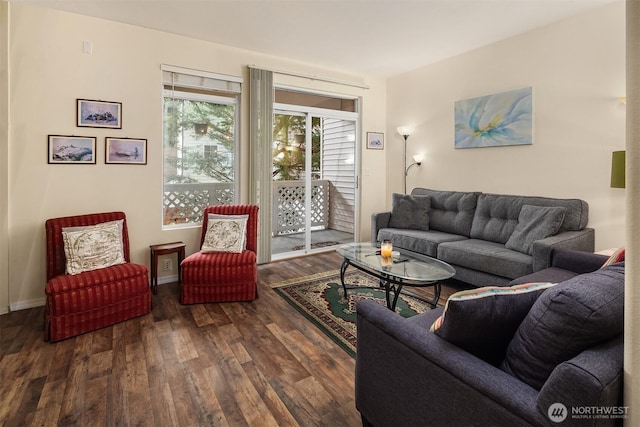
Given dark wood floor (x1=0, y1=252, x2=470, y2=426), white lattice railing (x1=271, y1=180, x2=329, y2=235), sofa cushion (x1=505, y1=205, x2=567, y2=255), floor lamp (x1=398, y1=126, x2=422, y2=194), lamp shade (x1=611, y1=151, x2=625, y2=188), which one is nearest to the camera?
dark wood floor (x1=0, y1=252, x2=470, y2=426)

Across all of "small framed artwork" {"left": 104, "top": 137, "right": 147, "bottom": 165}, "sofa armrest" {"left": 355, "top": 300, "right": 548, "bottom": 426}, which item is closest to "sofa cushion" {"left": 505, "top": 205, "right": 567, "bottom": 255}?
"sofa armrest" {"left": 355, "top": 300, "right": 548, "bottom": 426}

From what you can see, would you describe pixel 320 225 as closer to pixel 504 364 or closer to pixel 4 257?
pixel 4 257

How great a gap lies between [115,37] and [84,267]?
2.24 m

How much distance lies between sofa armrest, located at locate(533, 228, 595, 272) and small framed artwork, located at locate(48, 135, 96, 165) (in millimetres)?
4077

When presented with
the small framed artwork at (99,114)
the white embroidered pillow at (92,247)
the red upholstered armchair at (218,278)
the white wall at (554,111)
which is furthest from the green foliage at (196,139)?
the white wall at (554,111)

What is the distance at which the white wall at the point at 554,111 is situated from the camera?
3074mm

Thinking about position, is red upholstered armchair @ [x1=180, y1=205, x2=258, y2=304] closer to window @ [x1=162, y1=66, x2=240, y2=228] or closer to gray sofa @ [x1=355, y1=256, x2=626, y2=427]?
window @ [x1=162, y1=66, x2=240, y2=228]

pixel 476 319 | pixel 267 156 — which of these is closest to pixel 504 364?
pixel 476 319

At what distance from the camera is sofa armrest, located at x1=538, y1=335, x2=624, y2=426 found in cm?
82

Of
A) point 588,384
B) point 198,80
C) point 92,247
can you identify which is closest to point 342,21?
point 198,80

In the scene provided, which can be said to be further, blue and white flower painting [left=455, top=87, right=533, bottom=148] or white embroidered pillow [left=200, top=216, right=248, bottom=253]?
blue and white flower painting [left=455, top=87, right=533, bottom=148]

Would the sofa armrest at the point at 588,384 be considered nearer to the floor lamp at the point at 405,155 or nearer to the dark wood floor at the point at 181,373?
the dark wood floor at the point at 181,373

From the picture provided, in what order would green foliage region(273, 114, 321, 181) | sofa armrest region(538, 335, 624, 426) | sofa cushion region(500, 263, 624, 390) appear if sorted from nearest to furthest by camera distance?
sofa armrest region(538, 335, 624, 426) → sofa cushion region(500, 263, 624, 390) → green foliage region(273, 114, 321, 181)

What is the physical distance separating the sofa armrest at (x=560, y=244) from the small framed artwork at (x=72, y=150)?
13.4ft
